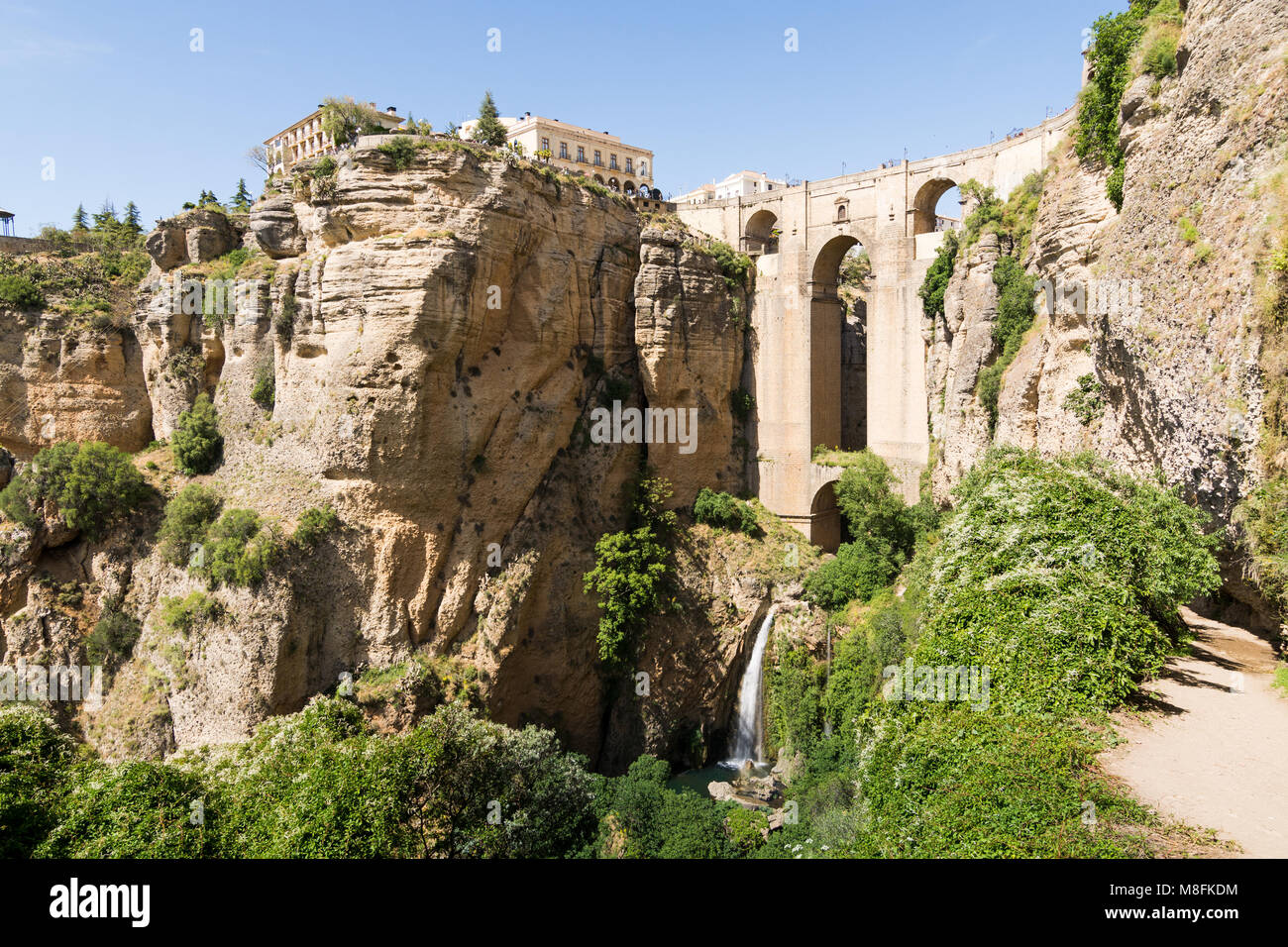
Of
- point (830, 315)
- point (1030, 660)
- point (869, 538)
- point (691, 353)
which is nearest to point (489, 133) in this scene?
point (691, 353)

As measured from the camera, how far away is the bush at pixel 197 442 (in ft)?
79.9

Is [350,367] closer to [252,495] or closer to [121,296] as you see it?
[252,495]

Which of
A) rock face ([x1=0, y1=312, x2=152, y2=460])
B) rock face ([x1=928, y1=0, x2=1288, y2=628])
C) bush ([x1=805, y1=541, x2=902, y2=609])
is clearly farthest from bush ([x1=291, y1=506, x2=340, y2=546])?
rock face ([x1=928, y1=0, x2=1288, y2=628])

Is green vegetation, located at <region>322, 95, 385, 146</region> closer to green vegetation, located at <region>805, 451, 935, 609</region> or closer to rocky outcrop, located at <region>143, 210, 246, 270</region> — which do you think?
rocky outcrop, located at <region>143, 210, 246, 270</region>

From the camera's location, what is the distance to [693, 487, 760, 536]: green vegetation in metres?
29.4

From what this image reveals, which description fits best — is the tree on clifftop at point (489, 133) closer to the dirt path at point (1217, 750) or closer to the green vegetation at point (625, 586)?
the green vegetation at point (625, 586)

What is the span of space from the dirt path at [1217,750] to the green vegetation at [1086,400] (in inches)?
237

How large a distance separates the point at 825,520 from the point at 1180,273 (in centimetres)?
1883

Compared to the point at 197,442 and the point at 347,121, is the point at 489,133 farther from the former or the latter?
the point at 197,442

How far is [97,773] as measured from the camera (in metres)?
12.7

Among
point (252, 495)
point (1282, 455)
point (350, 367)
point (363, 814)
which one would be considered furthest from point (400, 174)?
point (1282, 455)

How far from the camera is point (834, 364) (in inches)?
1228

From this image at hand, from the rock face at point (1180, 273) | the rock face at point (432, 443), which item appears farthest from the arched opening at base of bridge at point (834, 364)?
the rock face at point (1180, 273)
